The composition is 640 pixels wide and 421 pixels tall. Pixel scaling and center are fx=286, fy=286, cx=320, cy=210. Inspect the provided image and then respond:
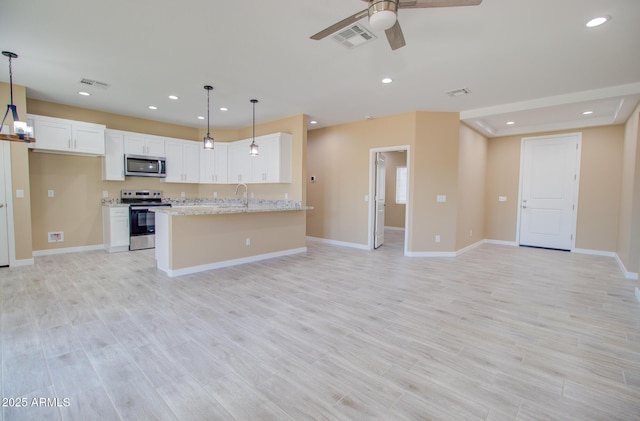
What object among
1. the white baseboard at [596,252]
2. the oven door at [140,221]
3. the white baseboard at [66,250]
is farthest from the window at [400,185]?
the white baseboard at [66,250]

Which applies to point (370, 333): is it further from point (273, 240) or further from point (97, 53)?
point (97, 53)

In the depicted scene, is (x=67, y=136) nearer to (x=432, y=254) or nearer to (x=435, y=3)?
(x=435, y=3)

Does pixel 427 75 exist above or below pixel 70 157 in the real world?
above

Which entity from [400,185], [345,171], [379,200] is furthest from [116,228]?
[400,185]

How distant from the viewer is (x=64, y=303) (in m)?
3.10

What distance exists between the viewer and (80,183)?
5539 mm

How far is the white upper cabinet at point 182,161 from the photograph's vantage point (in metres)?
6.46

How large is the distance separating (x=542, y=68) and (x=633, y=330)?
292cm

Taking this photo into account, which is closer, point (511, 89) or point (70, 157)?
point (511, 89)

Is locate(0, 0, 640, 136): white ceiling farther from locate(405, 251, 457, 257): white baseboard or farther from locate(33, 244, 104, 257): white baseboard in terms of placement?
locate(33, 244, 104, 257): white baseboard

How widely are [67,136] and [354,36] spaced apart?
5.33m

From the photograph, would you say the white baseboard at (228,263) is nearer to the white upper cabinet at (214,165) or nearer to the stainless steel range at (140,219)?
the stainless steel range at (140,219)

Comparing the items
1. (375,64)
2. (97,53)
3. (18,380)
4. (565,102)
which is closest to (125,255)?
(97,53)

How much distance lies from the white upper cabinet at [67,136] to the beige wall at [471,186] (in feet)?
22.6
